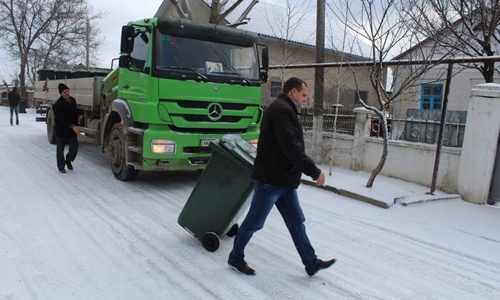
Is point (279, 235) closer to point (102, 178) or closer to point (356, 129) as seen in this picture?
point (102, 178)

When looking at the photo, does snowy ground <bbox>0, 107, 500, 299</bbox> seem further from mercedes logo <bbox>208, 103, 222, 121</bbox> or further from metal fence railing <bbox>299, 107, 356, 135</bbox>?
metal fence railing <bbox>299, 107, 356, 135</bbox>

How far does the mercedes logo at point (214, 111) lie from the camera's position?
6.65 m

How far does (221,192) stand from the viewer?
4195mm

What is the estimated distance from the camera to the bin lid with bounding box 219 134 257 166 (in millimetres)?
4066

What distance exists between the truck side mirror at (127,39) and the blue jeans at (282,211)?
4144mm

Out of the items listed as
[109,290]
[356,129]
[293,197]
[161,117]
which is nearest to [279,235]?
[293,197]

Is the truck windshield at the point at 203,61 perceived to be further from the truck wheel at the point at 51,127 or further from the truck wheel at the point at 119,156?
the truck wheel at the point at 51,127

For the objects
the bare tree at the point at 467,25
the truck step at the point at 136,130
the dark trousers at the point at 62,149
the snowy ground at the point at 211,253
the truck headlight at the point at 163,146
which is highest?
the bare tree at the point at 467,25

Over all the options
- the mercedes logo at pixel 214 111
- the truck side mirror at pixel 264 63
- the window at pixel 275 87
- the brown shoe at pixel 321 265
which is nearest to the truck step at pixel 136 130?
the mercedes logo at pixel 214 111

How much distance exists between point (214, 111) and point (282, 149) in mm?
3449

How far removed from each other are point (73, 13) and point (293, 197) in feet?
112

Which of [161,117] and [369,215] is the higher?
[161,117]

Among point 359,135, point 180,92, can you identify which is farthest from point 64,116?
point 359,135

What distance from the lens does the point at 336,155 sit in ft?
31.6
